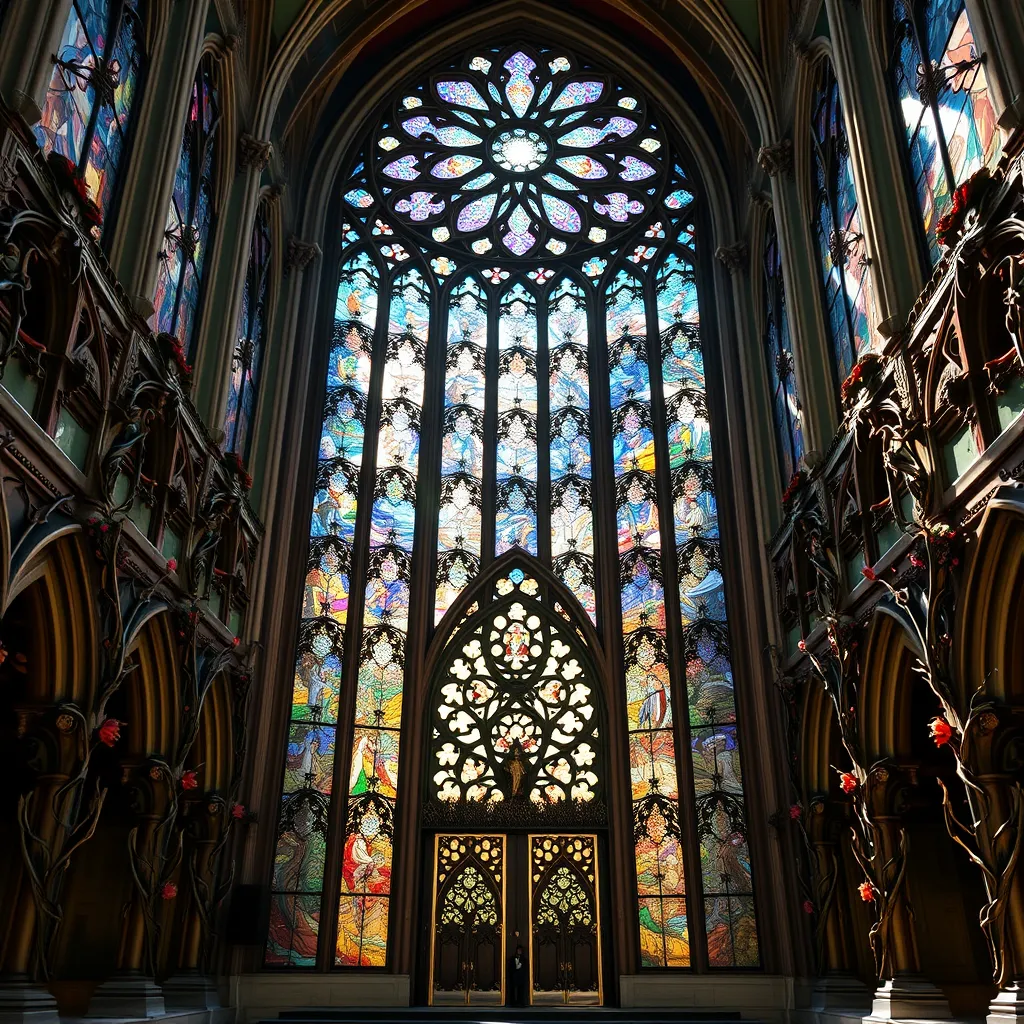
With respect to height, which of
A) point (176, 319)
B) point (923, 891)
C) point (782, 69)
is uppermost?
point (782, 69)

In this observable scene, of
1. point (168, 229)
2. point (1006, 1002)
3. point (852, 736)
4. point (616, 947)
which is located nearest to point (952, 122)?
point (852, 736)

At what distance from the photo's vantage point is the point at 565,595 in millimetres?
15695

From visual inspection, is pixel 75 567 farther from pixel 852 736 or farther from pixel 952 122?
pixel 952 122

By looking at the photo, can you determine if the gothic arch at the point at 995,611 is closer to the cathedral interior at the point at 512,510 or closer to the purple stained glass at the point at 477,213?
the cathedral interior at the point at 512,510

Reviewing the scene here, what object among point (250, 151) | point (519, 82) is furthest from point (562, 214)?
point (250, 151)

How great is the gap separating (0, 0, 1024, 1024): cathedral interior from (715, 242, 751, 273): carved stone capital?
192 millimetres

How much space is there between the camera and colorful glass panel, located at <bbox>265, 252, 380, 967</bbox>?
44.1 feet

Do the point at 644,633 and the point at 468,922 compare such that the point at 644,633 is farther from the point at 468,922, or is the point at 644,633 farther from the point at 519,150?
the point at 519,150

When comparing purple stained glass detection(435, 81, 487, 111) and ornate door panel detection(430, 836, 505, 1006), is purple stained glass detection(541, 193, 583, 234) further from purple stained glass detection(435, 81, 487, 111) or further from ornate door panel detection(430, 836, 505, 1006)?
ornate door panel detection(430, 836, 505, 1006)

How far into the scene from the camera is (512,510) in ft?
54.2

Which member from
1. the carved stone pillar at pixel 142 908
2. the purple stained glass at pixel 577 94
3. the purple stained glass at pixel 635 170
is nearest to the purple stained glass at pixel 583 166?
the purple stained glass at pixel 635 170

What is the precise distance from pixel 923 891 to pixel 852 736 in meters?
2.38

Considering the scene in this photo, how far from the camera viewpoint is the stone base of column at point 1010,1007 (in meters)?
7.07

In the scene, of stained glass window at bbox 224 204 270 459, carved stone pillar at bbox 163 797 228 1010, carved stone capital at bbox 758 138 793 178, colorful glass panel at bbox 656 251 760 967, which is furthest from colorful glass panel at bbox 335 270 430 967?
carved stone capital at bbox 758 138 793 178
